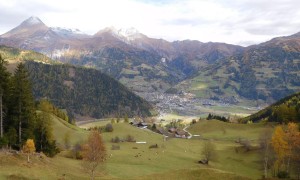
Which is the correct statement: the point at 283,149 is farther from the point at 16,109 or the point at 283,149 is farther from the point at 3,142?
the point at 3,142

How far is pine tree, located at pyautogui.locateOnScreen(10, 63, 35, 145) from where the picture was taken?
78875mm

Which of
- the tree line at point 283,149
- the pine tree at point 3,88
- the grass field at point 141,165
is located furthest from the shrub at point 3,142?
the tree line at point 283,149

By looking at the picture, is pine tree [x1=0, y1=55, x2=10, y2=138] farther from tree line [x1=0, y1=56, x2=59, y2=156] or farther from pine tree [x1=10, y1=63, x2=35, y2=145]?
pine tree [x1=10, y1=63, x2=35, y2=145]

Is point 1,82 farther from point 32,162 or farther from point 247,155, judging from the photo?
point 247,155

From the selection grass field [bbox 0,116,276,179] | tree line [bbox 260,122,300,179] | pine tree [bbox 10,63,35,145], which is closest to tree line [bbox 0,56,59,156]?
pine tree [bbox 10,63,35,145]

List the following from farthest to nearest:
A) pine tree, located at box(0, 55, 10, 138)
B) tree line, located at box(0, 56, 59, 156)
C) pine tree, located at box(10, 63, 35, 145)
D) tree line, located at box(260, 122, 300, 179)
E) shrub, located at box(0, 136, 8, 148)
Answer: tree line, located at box(260, 122, 300, 179) < pine tree, located at box(10, 63, 35, 145) < tree line, located at box(0, 56, 59, 156) < pine tree, located at box(0, 55, 10, 138) < shrub, located at box(0, 136, 8, 148)

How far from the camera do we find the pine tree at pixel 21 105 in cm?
7888

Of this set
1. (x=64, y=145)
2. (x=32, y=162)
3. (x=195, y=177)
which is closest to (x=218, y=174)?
(x=195, y=177)

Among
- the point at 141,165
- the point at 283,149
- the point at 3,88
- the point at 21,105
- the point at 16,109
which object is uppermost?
the point at 3,88

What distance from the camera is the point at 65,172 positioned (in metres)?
69.7

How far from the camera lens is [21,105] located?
263ft

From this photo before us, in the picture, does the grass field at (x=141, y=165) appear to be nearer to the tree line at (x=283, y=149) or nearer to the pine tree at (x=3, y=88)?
the tree line at (x=283, y=149)

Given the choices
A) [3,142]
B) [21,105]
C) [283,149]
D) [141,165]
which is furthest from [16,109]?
[283,149]

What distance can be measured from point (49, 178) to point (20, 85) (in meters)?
27.3
